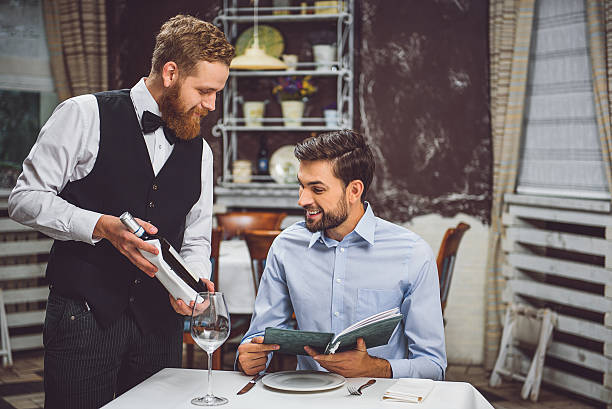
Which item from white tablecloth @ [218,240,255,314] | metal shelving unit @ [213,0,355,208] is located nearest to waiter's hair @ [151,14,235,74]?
white tablecloth @ [218,240,255,314]

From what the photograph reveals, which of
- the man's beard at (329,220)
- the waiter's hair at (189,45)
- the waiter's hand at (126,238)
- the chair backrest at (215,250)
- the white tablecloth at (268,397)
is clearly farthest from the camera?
the chair backrest at (215,250)

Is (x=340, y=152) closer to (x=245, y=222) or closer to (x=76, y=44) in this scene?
(x=245, y=222)

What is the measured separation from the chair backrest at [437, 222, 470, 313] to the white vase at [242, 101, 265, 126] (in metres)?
1.83

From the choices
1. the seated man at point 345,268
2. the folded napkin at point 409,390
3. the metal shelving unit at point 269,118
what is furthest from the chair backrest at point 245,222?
the folded napkin at point 409,390

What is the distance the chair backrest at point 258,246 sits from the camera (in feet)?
10.9

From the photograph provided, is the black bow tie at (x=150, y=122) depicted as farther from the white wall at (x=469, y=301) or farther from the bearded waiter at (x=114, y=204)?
the white wall at (x=469, y=301)

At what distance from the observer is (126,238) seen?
1.65 meters

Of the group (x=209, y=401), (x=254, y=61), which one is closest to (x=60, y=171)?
(x=209, y=401)

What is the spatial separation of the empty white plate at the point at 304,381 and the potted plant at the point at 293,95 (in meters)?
3.36

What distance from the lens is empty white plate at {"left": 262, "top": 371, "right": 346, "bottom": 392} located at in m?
1.55

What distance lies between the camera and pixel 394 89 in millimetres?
4781

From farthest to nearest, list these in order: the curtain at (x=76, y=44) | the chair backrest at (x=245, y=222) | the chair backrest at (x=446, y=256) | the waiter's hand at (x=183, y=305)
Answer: the curtain at (x=76, y=44), the chair backrest at (x=245, y=222), the chair backrest at (x=446, y=256), the waiter's hand at (x=183, y=305)

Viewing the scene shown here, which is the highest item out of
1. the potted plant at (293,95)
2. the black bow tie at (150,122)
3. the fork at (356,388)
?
the potted plant at (293,95)

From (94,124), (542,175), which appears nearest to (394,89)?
(542,175)
